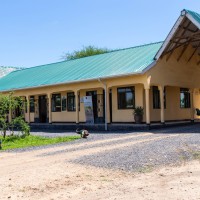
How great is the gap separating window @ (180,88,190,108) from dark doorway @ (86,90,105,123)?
570 centimetres

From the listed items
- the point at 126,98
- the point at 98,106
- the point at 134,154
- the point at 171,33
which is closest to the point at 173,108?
the point at 126,98

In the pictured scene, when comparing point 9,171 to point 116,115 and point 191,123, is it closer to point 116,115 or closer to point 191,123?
point 116,115

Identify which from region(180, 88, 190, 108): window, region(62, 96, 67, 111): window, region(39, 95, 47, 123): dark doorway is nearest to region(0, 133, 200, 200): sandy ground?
region(62, 96, 67, 111): window

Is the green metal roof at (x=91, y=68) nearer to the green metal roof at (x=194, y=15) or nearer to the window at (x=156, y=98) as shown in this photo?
the window at (x=156, y=98)

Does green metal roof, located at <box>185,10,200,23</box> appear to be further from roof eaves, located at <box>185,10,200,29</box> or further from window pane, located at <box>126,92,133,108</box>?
window pane, located at <box>126,92,133,108</box>

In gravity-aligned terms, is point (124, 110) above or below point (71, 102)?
below

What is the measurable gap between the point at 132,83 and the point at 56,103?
869 centimetres

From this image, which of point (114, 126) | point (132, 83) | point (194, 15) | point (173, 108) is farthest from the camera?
point (173, 108)

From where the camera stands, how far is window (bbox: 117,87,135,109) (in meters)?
20.3

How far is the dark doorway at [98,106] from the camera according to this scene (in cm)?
2228

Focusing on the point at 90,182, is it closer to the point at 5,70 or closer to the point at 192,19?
the point at 192,19

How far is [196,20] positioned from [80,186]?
42.7 ft

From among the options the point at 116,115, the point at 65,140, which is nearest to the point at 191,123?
the point at 116,115

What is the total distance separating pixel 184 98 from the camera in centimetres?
2375
